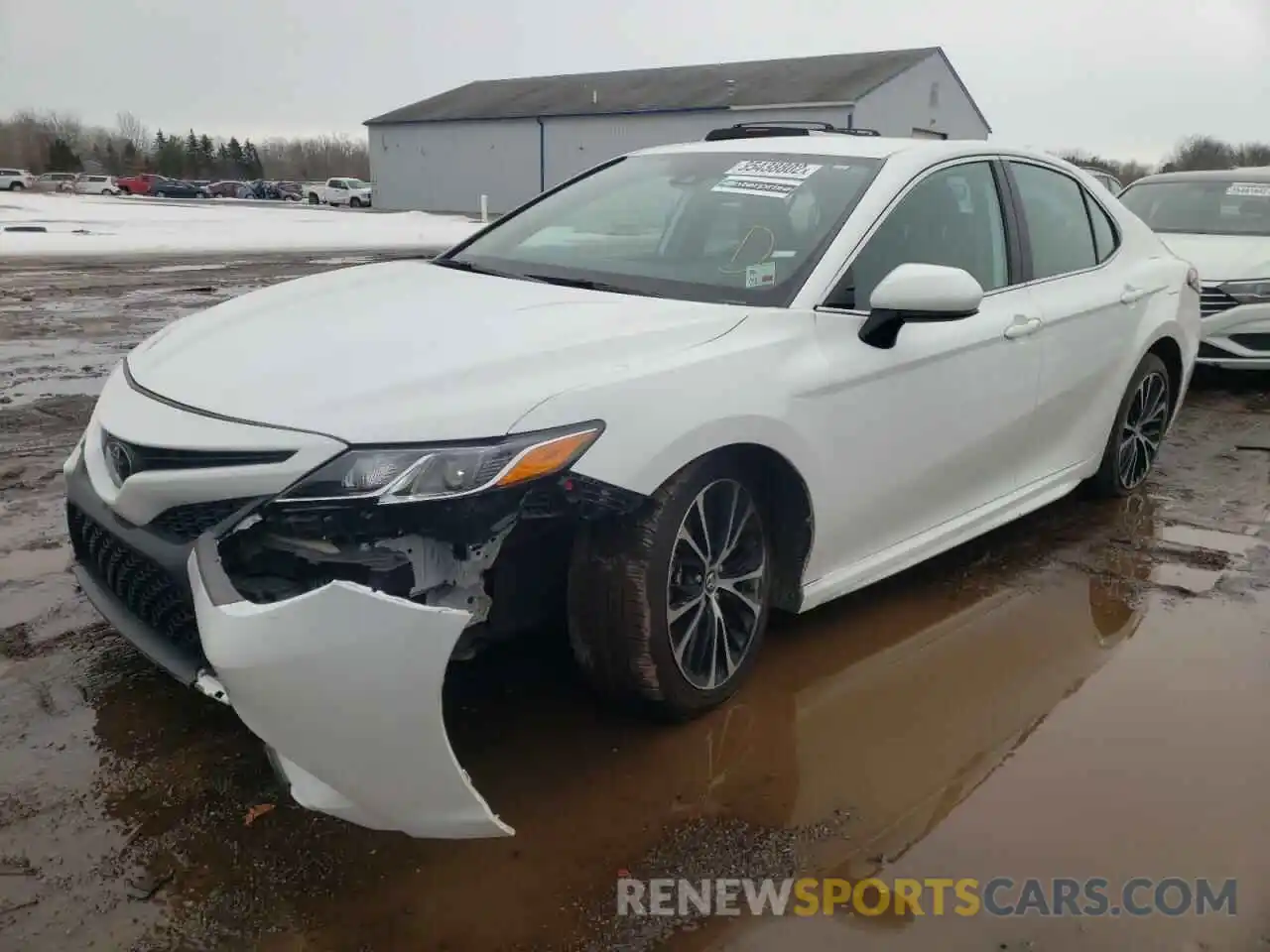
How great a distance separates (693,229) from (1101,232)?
2213 mm

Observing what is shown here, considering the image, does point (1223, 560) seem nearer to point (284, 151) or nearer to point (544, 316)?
point (544, 316)

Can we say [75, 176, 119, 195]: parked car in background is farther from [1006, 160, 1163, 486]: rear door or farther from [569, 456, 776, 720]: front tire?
[569, 456, 776, 720]: front tire

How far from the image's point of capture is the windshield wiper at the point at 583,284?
3221 mm

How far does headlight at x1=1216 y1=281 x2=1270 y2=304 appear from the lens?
7.49 metres

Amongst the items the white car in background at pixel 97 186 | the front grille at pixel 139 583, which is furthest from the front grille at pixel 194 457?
the white car in background at pixel 97 186

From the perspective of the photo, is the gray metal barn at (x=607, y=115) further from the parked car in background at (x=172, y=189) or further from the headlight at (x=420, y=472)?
the headlight at (x=420, y=472)

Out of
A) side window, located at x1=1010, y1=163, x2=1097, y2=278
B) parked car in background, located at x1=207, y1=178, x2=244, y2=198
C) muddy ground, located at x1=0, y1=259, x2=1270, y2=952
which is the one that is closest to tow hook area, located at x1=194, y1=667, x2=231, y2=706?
muddy ground, located at x1=0, y1=259, x2=1270, y2=952

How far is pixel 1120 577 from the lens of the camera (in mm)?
4273

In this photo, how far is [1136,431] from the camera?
198 inches

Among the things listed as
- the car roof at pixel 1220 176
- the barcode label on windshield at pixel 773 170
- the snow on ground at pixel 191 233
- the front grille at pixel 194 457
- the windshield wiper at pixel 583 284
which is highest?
the barcode label on windshield at pixel 773 170

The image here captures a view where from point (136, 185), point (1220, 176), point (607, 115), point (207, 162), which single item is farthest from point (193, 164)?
point (1220, 176)

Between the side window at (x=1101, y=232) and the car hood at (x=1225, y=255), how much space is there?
9.69 ft

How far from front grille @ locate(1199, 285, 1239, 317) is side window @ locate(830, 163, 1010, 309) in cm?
449

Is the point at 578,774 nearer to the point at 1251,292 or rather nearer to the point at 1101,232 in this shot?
the point at 1101,232
